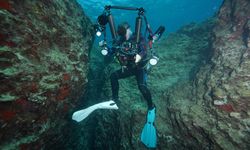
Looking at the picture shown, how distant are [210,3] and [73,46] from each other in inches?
1302

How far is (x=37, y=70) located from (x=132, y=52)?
7.94 feet

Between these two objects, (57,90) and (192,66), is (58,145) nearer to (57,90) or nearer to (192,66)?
(57,90)

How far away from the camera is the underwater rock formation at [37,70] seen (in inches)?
110

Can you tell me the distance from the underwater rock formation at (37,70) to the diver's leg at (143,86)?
5.31ft

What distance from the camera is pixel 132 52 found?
484cm

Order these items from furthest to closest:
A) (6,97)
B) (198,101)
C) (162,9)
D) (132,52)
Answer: (162,9)
(132,52)
(198,101)
(6,97)

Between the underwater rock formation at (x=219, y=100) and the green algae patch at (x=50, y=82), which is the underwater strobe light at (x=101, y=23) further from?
the underwater rock formation at (x=219, y=100)

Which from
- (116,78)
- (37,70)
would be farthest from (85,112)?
(37,70)

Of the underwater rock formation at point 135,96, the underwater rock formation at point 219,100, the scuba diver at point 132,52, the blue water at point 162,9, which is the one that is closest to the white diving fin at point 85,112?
the scuba diver at point 132,52

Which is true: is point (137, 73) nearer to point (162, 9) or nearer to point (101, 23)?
point (101, 23)

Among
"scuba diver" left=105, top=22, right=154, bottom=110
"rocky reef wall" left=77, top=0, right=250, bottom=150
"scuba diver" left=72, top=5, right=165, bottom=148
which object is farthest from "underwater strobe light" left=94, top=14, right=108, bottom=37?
"rocky reef wall" left=77, top=0, right=250, bottom=150

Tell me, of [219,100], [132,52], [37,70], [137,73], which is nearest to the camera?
[37,70]

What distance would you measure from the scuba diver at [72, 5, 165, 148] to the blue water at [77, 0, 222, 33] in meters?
21.1

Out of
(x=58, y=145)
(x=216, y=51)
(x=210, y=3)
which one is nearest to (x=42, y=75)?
(x=58, y=145)
